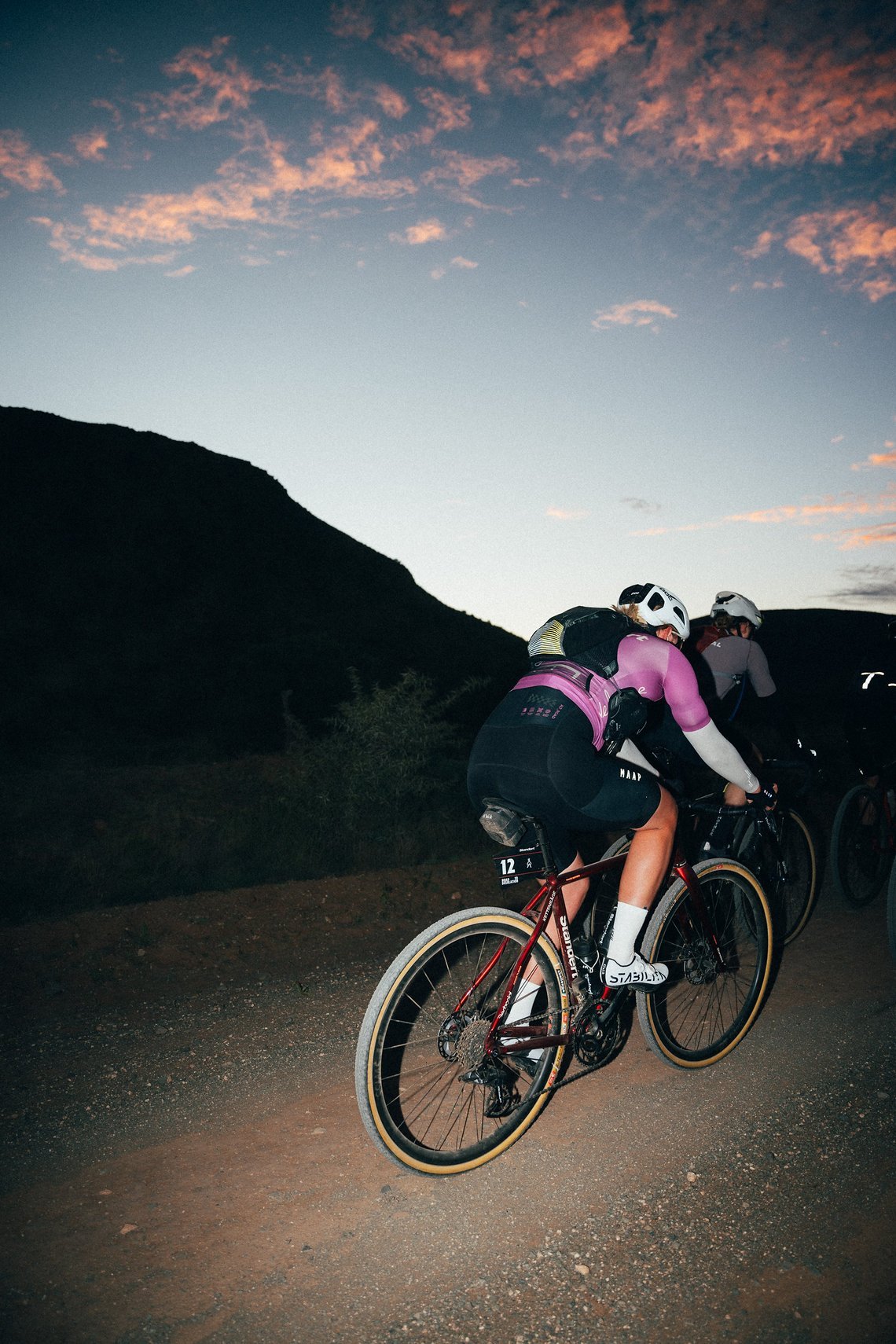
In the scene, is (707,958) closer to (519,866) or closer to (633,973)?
(633,973)

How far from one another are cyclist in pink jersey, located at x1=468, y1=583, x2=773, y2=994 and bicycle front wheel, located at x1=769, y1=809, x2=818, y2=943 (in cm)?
232

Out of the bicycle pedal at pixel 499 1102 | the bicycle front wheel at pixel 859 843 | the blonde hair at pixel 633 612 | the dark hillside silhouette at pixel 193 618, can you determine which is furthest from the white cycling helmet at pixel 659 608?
the dark hillside silhouette at pixel 193 618

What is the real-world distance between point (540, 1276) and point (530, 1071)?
0.81m

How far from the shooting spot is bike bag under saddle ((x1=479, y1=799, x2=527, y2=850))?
121 inches

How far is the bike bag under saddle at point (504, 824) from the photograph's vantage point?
10.1ft

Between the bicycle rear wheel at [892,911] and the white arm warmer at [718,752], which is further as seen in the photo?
the bicycle rear wheel at [892,911]

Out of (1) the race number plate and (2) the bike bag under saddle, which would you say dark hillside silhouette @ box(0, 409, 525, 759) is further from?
(2) the bike bag under saddle

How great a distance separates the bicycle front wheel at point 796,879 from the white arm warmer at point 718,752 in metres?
1.96

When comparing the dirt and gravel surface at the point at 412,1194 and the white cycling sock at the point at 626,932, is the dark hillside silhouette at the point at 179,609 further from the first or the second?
the white cycling sock at the point at 626,932

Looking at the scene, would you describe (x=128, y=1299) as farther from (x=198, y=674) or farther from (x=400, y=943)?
(x=198, y=674)

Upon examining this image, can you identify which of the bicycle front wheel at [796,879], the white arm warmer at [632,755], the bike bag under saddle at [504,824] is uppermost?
the white arm warmer at [632,755]

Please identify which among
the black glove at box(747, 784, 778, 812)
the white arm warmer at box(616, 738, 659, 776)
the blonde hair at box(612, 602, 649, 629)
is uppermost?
the blonde hair at box(612, 602, 649, 629)

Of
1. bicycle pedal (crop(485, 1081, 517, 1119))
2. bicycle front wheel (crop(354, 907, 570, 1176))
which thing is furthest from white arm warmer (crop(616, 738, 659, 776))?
bicycle pedal (crop(485, 1081, 517, 1119))

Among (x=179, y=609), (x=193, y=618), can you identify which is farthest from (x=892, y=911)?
(x=179, y=609)
